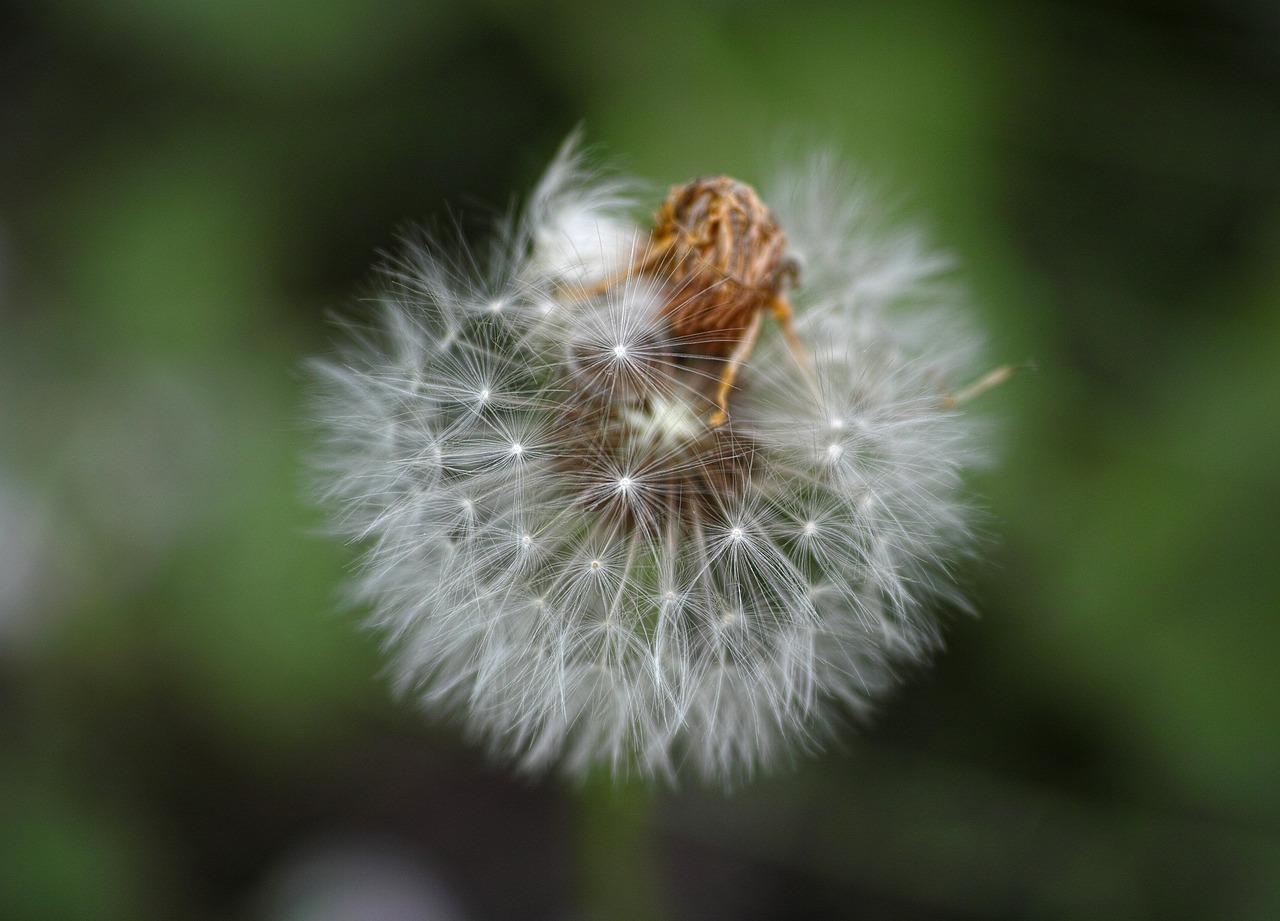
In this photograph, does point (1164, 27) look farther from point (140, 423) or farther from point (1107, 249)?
point (140, 423)

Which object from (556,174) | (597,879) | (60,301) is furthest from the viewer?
(60,301)

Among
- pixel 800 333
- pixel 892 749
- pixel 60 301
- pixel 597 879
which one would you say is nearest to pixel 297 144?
pixel 60 301

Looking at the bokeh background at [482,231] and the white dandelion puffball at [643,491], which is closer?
the white dandelion puffball at [643,491]

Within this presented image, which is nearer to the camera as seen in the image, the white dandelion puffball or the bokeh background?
the white dandelion puffball

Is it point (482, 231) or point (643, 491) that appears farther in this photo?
point (482, 231)

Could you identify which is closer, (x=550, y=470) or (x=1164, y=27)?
(x=550, y=470)
